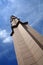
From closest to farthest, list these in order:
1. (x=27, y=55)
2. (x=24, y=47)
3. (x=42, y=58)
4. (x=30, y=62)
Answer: (x=42, y=58) → (x=30, y=62) → (x=27, y=55) → (x=24, y=47)

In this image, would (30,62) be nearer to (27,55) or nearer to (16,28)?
(27,55)

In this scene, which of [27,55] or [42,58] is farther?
[27,55]

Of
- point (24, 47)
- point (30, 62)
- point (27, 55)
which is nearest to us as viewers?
point (30, 62)

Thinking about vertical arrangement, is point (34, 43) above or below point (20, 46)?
above

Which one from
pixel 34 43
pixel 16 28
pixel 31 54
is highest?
pixel 34 43

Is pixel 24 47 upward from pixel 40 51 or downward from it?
downward

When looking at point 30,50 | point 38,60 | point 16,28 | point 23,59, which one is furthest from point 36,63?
point 16,28

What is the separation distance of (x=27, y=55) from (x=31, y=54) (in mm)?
679

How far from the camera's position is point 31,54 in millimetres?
24859

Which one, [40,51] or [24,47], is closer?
[40,51]

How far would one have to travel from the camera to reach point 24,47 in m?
27.9

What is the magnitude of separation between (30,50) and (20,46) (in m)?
3.01

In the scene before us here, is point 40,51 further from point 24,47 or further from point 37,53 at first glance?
point 24,47

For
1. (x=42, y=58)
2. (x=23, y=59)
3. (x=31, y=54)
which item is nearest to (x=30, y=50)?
(x=31, y=54)
